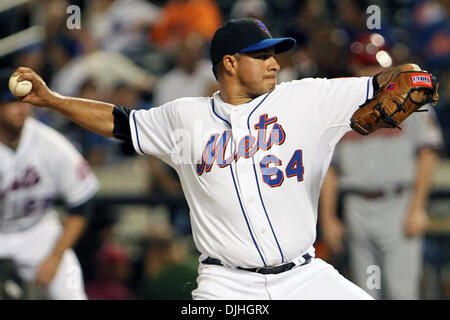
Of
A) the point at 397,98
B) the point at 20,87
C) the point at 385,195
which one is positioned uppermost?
the point at 20,87

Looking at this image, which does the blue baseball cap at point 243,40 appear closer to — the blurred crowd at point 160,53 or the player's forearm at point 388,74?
the player's forearm at point 388,74

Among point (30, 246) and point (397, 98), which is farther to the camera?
point (30, 246)

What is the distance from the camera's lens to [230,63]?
143 inches

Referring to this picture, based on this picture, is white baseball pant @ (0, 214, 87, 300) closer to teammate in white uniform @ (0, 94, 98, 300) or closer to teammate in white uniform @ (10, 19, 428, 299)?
teammate in white uniform @ (0, 94, 98, 300)

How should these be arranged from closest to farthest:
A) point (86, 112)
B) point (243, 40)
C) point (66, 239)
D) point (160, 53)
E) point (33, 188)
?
1. point (243, 40)
2. point (86, 112)
3. point (66, 239)
4. point (33, 188)
5. point (160, 53)

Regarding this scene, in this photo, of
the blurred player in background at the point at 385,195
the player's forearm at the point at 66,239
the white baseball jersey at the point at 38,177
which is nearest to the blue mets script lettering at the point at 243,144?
the player's forearm at the point at 66,239

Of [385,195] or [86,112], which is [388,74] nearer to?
[86,112]

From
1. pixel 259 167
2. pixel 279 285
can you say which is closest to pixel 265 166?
pixel 259 167

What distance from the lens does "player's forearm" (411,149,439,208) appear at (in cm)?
539

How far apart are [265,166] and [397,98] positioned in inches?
24.2

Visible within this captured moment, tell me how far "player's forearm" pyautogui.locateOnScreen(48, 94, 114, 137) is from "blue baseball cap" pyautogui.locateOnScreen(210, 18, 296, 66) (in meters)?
0.57
